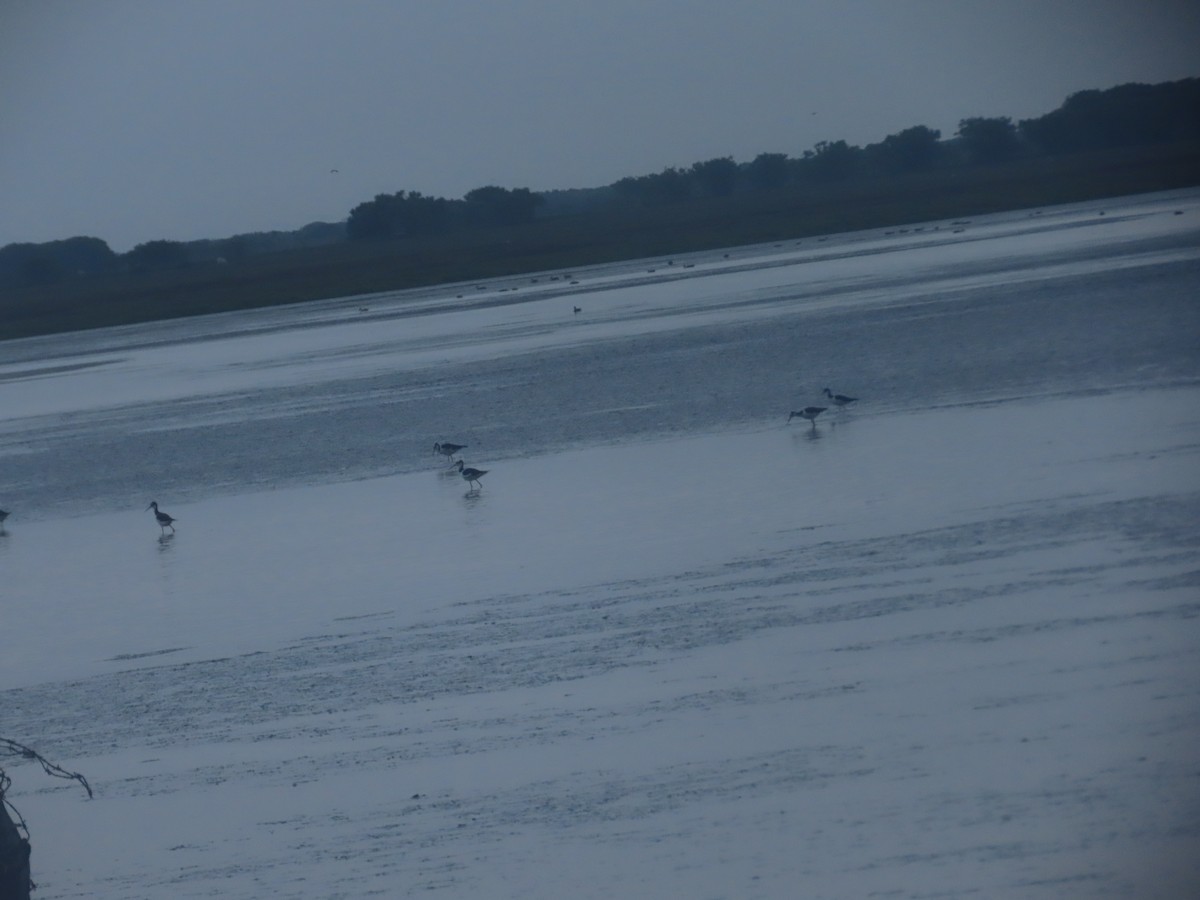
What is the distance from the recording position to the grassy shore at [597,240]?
250ft

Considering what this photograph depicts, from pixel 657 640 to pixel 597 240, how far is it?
3158 inches

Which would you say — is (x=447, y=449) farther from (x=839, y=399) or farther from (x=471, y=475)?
(x=839, y=399)

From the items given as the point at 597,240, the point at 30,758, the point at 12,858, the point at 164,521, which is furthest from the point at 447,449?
the point at 597,240

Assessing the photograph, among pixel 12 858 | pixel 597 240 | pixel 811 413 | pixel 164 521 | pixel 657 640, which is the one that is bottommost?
pixel 657 640

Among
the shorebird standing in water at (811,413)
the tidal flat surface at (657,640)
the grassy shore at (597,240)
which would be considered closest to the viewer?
the tidal flat surface at (657,640)

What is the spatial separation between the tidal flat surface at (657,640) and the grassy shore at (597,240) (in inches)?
2023

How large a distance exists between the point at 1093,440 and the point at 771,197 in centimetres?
10492

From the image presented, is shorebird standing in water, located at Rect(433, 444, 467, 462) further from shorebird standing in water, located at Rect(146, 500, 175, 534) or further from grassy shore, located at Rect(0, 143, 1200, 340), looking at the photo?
grassy shore, located at Rect(0, 143, 1200, 340)

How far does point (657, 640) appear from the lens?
427 inches

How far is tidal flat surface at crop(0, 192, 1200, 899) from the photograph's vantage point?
7.60 m

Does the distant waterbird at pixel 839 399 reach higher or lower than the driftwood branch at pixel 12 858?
higher

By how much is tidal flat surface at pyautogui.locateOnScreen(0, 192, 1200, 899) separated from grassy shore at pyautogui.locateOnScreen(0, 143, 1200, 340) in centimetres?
5138

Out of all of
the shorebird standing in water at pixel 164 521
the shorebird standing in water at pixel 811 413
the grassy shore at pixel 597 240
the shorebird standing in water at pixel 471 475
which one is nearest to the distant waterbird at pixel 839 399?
the shorebird standing in water at pixel 811 413

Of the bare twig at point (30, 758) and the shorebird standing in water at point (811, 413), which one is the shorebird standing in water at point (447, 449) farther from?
the bare twig at point (30, 758)
